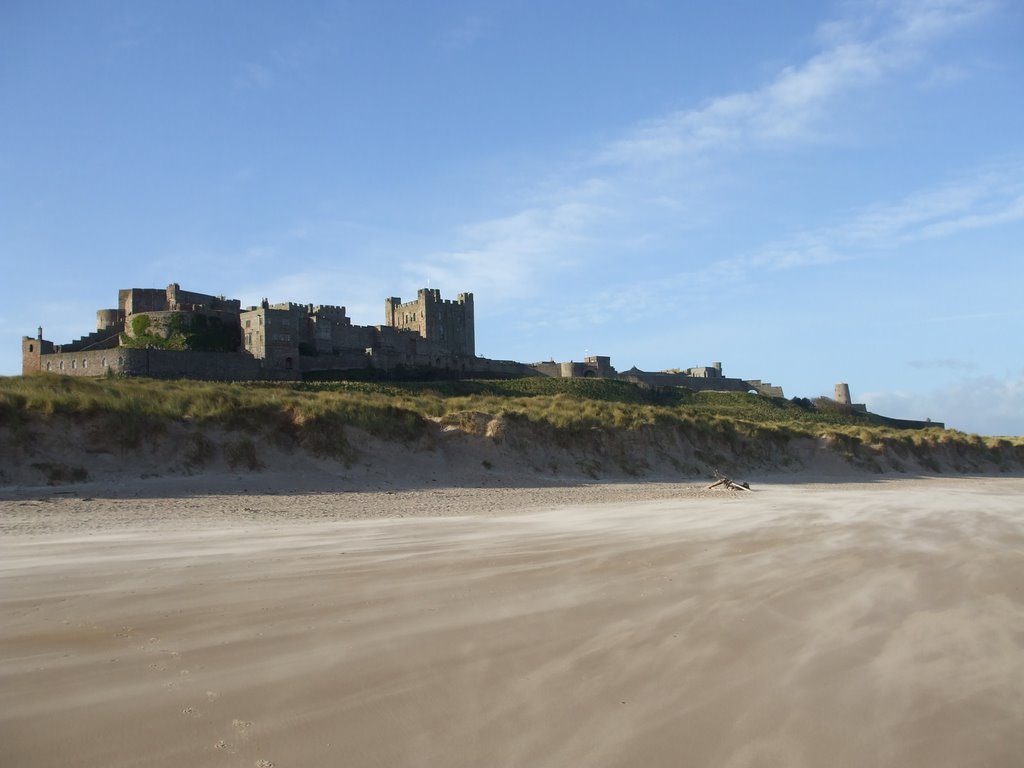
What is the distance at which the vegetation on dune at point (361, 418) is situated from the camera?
16891 millimetres

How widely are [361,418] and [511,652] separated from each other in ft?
53.8

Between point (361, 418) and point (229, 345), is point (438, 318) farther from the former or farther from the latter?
point (361, 418)

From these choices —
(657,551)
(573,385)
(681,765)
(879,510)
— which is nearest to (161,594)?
(681,765)

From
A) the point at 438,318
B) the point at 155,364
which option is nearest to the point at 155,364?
the point at 155,364

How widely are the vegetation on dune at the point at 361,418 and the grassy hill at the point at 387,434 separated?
4 cm

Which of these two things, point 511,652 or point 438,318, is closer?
point 511,652

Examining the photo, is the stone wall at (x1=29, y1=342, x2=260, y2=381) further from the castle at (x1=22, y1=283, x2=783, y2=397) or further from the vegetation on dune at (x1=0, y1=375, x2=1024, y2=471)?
the vegetation on dune at (x1=0, y1=375, x2=1024, y2=471)

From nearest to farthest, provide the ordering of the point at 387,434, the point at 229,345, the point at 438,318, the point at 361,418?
1. the point at 361,418
2. the point at 387,434
3. the point at 229,345
4. the point at 438,318

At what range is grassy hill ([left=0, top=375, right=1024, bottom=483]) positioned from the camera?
1603 centimetres

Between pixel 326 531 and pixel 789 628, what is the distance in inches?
248

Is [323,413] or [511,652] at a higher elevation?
[323,413]

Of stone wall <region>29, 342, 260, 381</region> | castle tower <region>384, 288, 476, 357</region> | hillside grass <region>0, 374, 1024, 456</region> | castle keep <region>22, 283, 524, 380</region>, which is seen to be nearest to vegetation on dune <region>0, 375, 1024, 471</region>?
hillside grass <region>0, 374, 1024, 456</region>

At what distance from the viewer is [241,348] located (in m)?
50.3

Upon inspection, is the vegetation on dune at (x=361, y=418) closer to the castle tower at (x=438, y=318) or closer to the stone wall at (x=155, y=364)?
the stone wall at (x=155, y=364)
